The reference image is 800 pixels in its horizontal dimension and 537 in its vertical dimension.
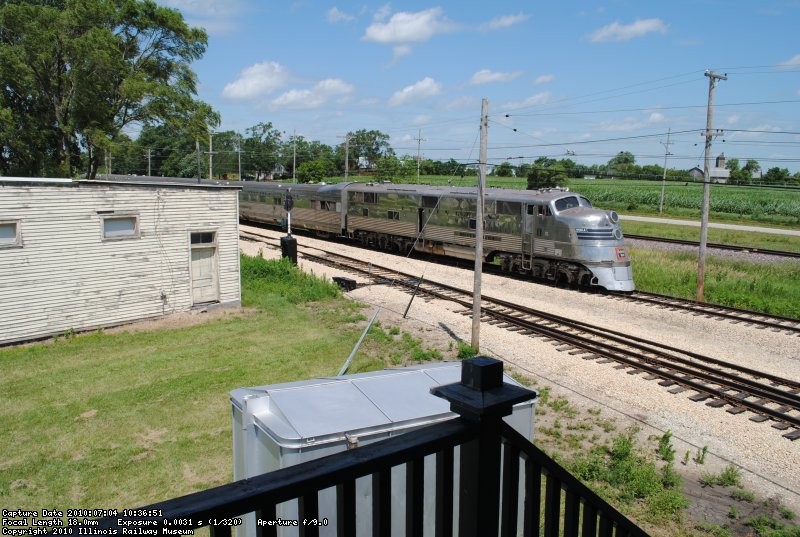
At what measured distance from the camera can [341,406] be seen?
5.88 meters

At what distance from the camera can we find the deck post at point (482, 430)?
2.21 meters

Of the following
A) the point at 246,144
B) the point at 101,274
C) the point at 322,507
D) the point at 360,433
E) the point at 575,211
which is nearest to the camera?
the point at 322,507

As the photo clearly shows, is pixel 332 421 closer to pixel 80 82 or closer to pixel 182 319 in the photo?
pixel 182 319

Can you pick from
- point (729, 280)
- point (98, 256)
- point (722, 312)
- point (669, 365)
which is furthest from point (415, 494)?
point (729, 280)

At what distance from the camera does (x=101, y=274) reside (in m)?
15.2

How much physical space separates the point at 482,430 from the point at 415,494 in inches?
12.7

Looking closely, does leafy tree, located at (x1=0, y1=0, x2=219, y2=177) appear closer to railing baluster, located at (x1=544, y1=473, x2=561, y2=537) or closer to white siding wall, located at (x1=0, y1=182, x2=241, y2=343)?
white siding wall, located at (x1=0, y1=182, x2=241, y2=343)

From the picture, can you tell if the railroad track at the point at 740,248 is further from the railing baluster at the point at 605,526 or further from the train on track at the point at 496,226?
the railing baluster at the point at 605,526

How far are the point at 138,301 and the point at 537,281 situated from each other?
13.1 m

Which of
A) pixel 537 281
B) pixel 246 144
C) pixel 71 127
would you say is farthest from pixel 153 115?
pixel 246 144

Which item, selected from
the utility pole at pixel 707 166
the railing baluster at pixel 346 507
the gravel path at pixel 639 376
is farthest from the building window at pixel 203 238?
the railing baluster at pixel 346 507

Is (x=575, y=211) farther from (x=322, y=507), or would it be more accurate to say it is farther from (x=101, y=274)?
(x=322, y=507)

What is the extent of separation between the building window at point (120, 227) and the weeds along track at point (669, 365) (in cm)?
733

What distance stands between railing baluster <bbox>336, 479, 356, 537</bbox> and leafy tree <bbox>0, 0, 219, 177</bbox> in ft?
102
